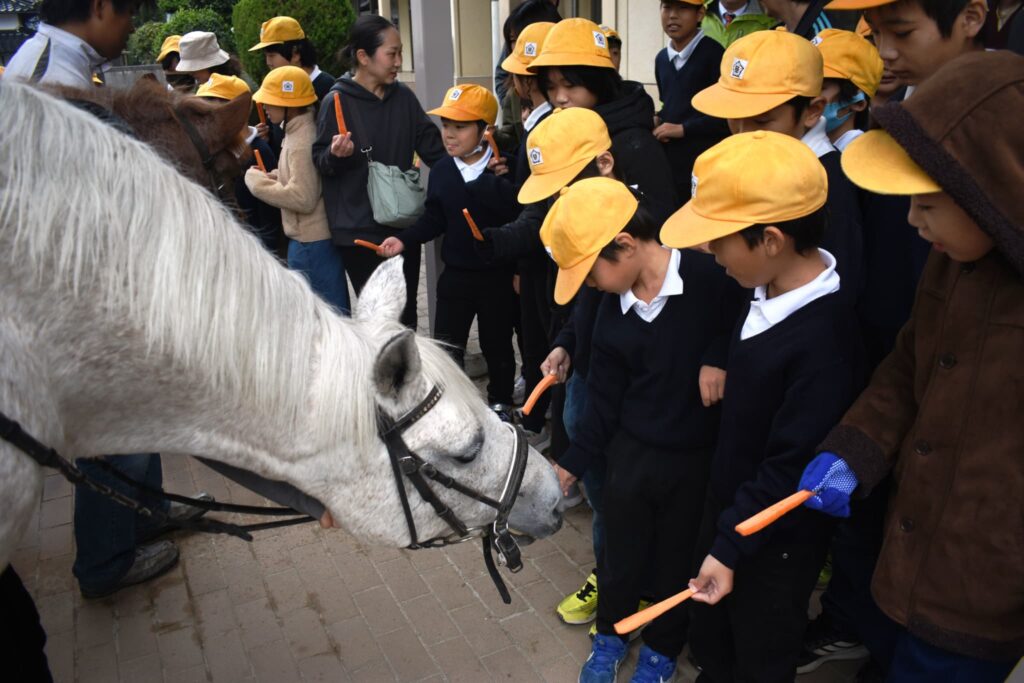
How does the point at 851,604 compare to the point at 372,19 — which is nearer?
the point at 851,604

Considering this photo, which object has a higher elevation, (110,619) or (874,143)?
(874,143)

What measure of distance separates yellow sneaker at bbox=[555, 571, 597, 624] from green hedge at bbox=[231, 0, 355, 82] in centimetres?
1129

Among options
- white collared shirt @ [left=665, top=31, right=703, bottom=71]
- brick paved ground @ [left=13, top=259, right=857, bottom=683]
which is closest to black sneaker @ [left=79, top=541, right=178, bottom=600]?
brick paved ground @ [left=13, top=259, right=857, bottom=683]

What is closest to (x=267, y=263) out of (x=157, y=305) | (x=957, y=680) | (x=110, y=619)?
(x=157, y=305)

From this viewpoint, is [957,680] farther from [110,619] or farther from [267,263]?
[110,619]

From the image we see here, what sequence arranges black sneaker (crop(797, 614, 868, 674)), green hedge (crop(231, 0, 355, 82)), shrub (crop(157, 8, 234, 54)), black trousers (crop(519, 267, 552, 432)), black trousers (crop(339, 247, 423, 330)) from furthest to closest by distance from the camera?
shrub (crop(157, 8, 234, 54)) → green hedge (crop(231, 0, 355, 82)) → black trousers (crop(339, 247, 423, 330)) → black trousers (crop(519, 267, 552, 432)) → black sneaker (crop(797, 614, 868, 674))

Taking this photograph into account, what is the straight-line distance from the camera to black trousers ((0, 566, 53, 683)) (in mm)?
2154

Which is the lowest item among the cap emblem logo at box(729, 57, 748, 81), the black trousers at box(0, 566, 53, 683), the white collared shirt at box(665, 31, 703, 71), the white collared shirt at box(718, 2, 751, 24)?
the black trousers at box(0, 566, 53, 683)

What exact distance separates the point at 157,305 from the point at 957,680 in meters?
1.96

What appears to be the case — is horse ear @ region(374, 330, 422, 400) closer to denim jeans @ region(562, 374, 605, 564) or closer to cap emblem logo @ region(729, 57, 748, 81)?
denim jeans @ region(562, 374, 605, 564)

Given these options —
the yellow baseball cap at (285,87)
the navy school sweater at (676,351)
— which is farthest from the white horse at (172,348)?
the yellow baseball cap at (285,87)

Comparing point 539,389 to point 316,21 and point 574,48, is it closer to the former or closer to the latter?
point 574,48

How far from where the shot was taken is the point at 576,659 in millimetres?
2805

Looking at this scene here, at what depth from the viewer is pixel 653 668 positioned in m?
2.59
